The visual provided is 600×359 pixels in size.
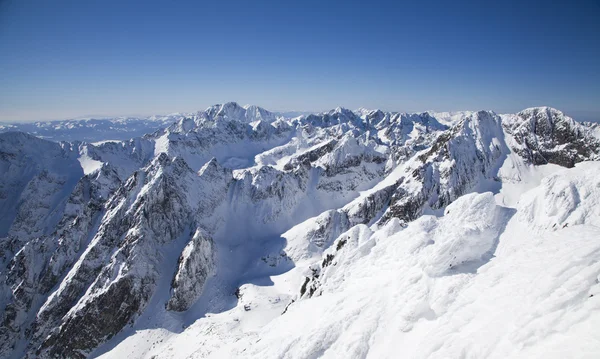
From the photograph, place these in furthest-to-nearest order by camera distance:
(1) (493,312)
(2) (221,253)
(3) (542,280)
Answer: (2) (221,253), (1) (493,312), (3) (542,280)

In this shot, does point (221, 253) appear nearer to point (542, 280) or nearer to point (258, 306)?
point (258, 306)

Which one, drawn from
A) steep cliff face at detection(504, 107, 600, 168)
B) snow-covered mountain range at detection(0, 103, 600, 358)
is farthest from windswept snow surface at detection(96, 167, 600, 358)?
steep cliff face at detection(504, 107, 600, 168)

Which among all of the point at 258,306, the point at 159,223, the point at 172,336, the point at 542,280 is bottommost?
the point at 172,336

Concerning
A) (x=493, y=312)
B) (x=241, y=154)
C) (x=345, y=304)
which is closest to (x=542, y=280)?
(x=493, y=312)

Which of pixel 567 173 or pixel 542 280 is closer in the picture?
pixel 542 280

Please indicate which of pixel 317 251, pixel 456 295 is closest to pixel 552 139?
pixel 317 251

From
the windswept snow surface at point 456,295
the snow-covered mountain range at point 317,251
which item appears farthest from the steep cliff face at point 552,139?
the windswept snow surface at point 456,295

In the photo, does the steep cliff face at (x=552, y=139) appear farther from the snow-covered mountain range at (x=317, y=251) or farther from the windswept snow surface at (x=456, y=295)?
the windswept snow surface at (x=456, y=295)

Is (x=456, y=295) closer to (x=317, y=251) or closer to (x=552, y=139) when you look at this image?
(x=317, y=251)
